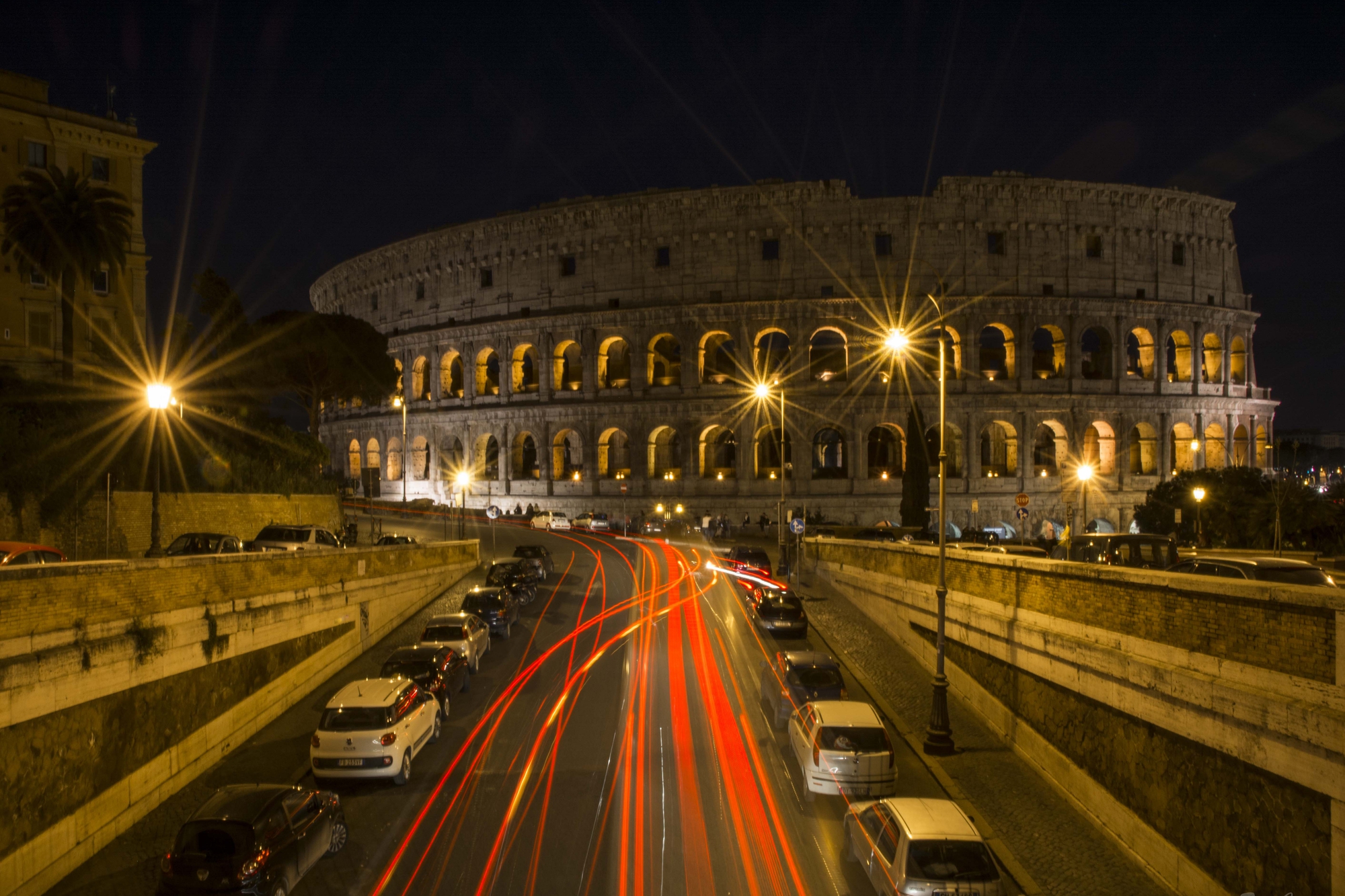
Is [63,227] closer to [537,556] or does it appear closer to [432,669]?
[537,556]

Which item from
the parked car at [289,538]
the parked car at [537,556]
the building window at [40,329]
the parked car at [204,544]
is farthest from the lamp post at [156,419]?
the building window at [40,329]

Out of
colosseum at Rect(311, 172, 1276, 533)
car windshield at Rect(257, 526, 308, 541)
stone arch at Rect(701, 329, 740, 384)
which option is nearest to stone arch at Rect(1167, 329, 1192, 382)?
colosseum at Rect(311, 172, 1276, 533)

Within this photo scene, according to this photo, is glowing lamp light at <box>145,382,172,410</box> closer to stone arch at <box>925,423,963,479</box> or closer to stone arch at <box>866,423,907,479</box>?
stone arch at <box>866,423,907,479</box>

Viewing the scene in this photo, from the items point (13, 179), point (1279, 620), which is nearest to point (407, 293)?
point (13, 179)

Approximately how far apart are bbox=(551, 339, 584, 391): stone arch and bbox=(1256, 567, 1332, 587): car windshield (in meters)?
49.1

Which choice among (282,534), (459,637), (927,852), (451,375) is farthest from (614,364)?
(927,852)

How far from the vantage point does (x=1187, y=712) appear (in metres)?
11.0

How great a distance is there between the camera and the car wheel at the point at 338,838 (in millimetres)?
11656

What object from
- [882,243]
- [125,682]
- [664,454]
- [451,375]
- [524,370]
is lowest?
[125,682]

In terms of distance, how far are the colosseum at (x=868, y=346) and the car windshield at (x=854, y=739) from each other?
141 ft

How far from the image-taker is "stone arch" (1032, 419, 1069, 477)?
5700cm

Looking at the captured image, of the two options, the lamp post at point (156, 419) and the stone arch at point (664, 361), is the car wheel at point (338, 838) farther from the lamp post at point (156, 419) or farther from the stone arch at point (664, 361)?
the stone arch at point (664, 361)

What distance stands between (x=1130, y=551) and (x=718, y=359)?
1728 inches

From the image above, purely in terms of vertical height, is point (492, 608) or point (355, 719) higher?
point (492, 608)
